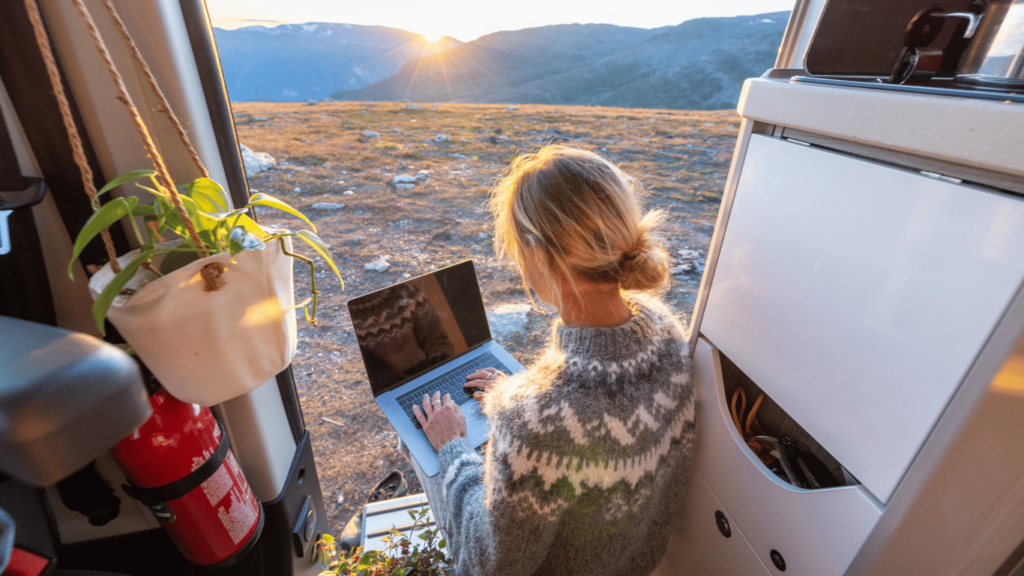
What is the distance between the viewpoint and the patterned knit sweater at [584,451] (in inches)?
24.5

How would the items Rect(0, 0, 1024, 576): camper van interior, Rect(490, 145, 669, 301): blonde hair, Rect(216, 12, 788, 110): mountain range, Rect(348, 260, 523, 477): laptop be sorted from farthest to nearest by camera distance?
Rect(216, 12, 788, 110): mountain range
Rect(348, 260, 523, 477): laptop
Rect(490, 145, 669, 301): blonde hair
Rect(0, 0, 1024, 576): camper van interior

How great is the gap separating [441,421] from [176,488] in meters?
0.47

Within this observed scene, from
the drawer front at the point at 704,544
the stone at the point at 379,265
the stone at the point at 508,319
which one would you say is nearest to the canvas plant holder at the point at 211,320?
the drawer front at the point at 704,544

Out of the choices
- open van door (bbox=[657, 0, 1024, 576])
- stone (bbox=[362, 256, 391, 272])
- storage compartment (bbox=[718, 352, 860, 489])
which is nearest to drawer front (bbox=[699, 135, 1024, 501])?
open van door (bbox=[657, 0, 1024, 576])

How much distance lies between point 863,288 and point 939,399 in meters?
0.12

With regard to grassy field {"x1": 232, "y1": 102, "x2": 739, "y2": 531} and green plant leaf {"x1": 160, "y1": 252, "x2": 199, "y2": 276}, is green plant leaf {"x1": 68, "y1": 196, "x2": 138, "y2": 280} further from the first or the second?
grassy field {"x1": 232, "y1": 102, "x2": 739, "y2": 531}

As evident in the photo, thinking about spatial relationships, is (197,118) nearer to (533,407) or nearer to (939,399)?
(533,407)

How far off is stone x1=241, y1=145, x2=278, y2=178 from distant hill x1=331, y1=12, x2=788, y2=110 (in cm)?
1582

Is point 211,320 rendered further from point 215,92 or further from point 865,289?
point 865,289

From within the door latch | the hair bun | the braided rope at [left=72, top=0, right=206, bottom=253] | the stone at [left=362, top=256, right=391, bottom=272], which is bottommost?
the stone at [left=362, top=256, right=391, bottom=272]

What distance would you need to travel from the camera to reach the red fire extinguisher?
657mm

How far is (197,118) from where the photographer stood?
0.70m

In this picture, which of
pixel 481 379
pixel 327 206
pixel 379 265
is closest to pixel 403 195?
pixel 327 206

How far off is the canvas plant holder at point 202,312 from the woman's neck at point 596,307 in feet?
1.45
